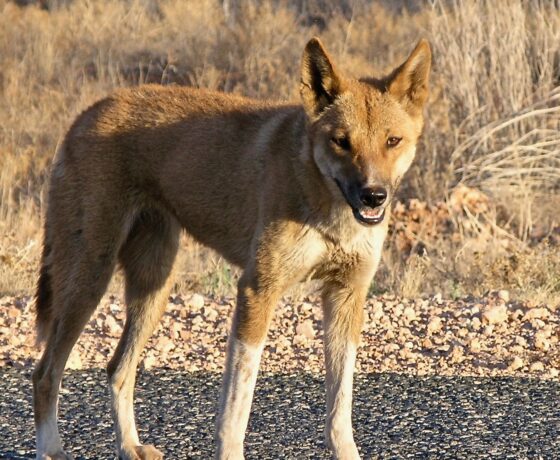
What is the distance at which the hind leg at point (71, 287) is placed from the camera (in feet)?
18.7

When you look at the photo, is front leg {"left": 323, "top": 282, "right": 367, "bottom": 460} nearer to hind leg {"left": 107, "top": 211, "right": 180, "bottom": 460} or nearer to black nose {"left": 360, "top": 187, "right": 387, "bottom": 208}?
black nose {"left": 360, "top": 187, "right": 387, "bottom": 208}

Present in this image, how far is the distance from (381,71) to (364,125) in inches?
460

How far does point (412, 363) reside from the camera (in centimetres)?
689

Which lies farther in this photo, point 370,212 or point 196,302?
point 196,302

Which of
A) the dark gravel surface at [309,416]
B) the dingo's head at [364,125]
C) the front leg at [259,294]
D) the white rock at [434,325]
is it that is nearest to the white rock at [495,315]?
the white rock at [434,325]

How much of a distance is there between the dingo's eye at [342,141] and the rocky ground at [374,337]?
1858 millimetres

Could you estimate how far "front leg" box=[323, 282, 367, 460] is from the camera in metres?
5.47

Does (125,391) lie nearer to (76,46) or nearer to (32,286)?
(32,286)

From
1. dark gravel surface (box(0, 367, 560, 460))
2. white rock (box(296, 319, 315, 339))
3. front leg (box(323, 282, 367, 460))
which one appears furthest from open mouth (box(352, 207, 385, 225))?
white rock (box(296, 319, 315, 339))

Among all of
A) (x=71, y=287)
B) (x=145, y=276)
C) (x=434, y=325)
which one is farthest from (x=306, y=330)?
(x=71, y=287)

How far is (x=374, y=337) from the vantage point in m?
7.34

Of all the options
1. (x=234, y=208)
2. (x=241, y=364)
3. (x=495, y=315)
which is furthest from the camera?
(x=495, y=315)

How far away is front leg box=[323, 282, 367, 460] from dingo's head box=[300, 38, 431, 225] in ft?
1.65

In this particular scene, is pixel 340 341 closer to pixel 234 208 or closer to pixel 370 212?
pixel 370 212
